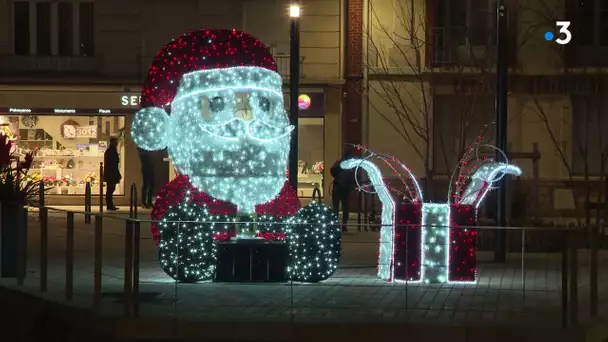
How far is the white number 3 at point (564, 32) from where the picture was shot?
1017 inches

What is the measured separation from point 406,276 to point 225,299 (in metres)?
2.12

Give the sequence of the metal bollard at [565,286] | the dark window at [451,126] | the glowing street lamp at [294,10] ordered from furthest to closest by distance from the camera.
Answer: the dark window at [451,126] < the glowing street lamp at [294,10] < the metal bollard at [565,286]

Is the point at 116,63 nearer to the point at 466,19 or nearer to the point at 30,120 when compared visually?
the point at 30,120

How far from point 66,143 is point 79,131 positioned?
54 centimetres

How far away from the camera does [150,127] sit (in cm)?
1237

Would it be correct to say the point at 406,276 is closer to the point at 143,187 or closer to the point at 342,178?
the point at 342,178

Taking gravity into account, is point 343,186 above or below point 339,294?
above

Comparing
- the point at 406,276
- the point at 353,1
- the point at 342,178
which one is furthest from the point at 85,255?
the point at 353,1

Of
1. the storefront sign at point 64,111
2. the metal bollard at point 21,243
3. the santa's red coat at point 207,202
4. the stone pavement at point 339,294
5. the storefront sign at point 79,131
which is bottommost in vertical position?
the stone pavement at point 339,294

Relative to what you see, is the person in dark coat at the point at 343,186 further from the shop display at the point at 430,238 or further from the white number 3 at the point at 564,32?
the white number 3 at the point at 564,32

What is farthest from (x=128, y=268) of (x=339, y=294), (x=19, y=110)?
(x=19, y=110)

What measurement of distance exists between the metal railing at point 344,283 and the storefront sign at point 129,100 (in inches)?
591

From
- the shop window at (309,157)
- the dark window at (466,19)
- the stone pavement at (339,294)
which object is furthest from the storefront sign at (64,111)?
the stone pavement at (339,294)

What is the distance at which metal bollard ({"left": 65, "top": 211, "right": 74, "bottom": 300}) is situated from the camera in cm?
1048
